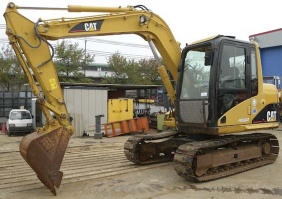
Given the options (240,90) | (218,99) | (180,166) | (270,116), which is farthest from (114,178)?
(270,116)

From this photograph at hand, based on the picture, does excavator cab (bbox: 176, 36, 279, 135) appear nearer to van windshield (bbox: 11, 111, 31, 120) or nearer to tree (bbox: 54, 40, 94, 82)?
van windshield (bbox: 11, 111, 31, 120)

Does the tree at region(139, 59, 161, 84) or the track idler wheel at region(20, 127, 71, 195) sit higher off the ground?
the tree at region(139, 59, 161, 84)

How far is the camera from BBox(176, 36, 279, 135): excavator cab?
7.57 meters

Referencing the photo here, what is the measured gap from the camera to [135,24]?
25.8ft

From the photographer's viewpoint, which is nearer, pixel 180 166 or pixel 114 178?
pixel 180 166

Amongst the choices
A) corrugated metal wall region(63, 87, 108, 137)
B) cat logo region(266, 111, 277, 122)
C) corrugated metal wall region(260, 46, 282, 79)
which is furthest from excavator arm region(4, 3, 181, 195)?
corrugated metal wall region(260, 46, 282, 79)

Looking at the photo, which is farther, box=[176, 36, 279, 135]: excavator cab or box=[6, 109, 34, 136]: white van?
box=[6, 109, 34, 136]: white van

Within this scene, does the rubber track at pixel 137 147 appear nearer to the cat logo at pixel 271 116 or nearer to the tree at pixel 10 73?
the cat logo at pixel 271 116

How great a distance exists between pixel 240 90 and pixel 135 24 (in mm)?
2814

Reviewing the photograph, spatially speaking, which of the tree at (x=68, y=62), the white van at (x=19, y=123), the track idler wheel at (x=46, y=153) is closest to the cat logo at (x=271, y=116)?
the track idler wheel at (x=46, y=153)

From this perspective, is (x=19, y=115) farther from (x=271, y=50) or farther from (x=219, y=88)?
(x=271, y=50)

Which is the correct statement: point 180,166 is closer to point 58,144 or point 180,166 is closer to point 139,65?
point 58,144

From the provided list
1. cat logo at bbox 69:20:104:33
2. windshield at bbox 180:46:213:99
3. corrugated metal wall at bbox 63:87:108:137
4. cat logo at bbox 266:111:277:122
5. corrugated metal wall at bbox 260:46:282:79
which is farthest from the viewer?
corrugated metal wall at bbox 260:46:282:79

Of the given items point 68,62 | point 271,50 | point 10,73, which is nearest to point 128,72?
point 68,62
